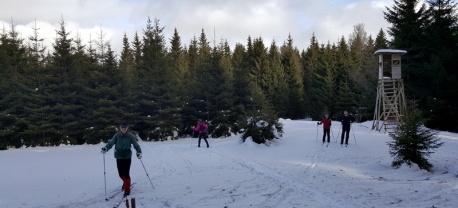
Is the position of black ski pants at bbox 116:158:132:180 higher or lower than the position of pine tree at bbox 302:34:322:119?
lower

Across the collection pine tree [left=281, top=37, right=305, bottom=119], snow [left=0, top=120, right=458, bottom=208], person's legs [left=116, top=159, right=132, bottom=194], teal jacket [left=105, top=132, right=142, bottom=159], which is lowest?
snow [left=0, top=120, right=458, bottom=208]

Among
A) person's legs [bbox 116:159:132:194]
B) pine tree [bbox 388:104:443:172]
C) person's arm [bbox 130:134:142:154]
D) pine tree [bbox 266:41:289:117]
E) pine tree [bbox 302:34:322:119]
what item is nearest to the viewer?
person's legs [bbox 116:159:132:194]

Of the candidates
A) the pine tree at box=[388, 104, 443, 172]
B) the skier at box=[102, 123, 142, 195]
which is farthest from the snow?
the skier at box=[102, 123, 142, 195]

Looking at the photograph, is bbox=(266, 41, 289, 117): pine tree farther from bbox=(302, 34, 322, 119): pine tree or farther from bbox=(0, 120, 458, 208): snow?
bbox=(0, 120, 458, 208): snow

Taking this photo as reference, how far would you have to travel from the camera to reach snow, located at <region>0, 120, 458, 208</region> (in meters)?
7.85

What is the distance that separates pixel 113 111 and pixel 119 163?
20361 mm

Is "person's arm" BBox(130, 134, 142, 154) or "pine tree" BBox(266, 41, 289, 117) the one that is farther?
"pine tree" BBox(266, 41, 289, 117)

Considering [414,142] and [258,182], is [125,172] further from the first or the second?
[414,142]

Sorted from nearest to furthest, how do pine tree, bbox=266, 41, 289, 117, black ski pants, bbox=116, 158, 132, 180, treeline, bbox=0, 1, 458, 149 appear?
black ski pants, bbox=116, 158, 132, 180, treeline, bbox=0, 1, 458, 149, pine tree, bbox=266, 41, 289, 117

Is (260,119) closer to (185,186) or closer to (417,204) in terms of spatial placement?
(185,186)

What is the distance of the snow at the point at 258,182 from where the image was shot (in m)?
7.85

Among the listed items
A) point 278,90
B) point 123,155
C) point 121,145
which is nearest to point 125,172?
point 123,155

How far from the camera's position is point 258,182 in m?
10.1

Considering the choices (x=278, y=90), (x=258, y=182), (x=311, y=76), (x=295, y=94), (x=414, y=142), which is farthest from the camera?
(x=311, y=76)
